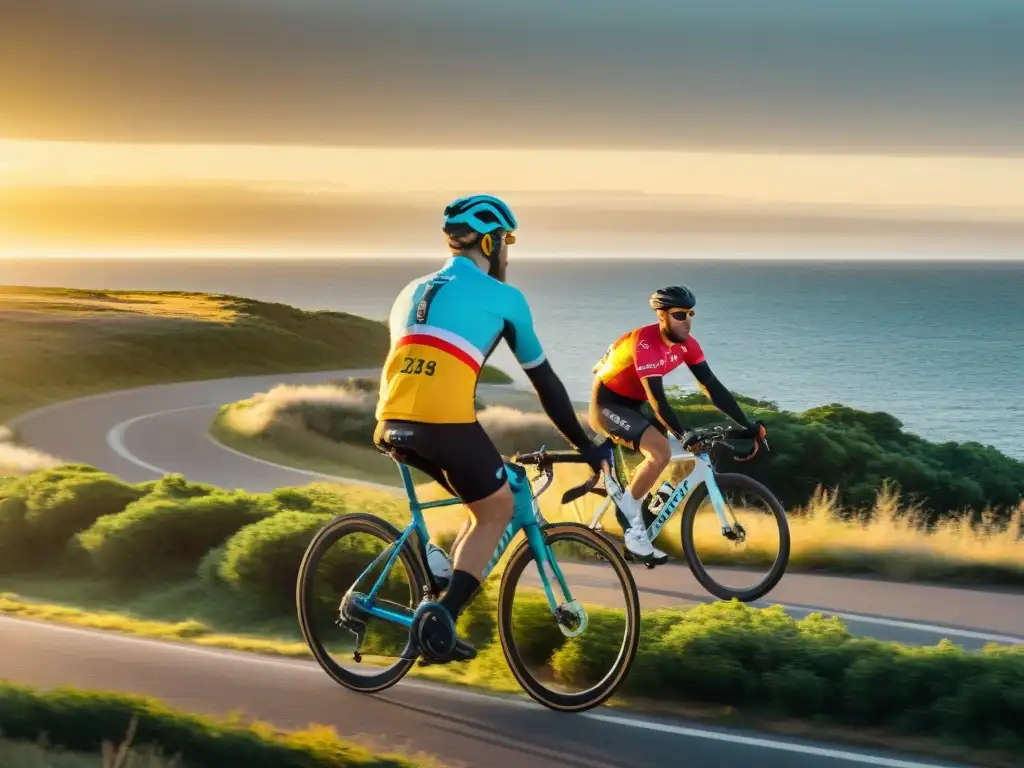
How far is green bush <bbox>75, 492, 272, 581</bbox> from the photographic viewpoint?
11.2 m

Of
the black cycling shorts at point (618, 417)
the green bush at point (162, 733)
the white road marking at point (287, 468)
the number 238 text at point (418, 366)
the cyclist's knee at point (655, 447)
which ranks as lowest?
the green bush at point (162, 733)

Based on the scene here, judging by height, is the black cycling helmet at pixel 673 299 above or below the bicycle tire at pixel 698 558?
above

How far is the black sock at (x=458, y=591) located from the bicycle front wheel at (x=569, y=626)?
9.4 inches

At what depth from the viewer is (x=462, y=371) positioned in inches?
236

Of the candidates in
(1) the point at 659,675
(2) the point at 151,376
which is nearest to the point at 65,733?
(1) the point at 659,675

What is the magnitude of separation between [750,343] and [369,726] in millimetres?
153207

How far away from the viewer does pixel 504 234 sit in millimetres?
6215

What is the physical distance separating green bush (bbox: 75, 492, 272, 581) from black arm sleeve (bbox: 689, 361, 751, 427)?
3.96m

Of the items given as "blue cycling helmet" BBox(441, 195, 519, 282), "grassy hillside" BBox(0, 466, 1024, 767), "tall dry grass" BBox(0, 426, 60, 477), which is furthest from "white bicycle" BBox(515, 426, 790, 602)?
"tall dry grass" BBox(0, 426, 60, 477)

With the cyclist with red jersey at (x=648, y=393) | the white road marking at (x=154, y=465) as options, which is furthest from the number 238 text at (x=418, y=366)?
the white road marking at (x=154, y=465)

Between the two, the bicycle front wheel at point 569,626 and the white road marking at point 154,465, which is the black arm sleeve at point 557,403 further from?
the white road marking at point 154,465

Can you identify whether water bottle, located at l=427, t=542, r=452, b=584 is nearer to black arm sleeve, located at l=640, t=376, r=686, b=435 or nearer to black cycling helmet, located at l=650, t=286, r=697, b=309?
black arm sleeve, located at l=640, t=376, r=686, b=435

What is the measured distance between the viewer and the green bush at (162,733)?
5551 millimetres

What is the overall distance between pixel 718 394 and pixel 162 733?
4945mm
